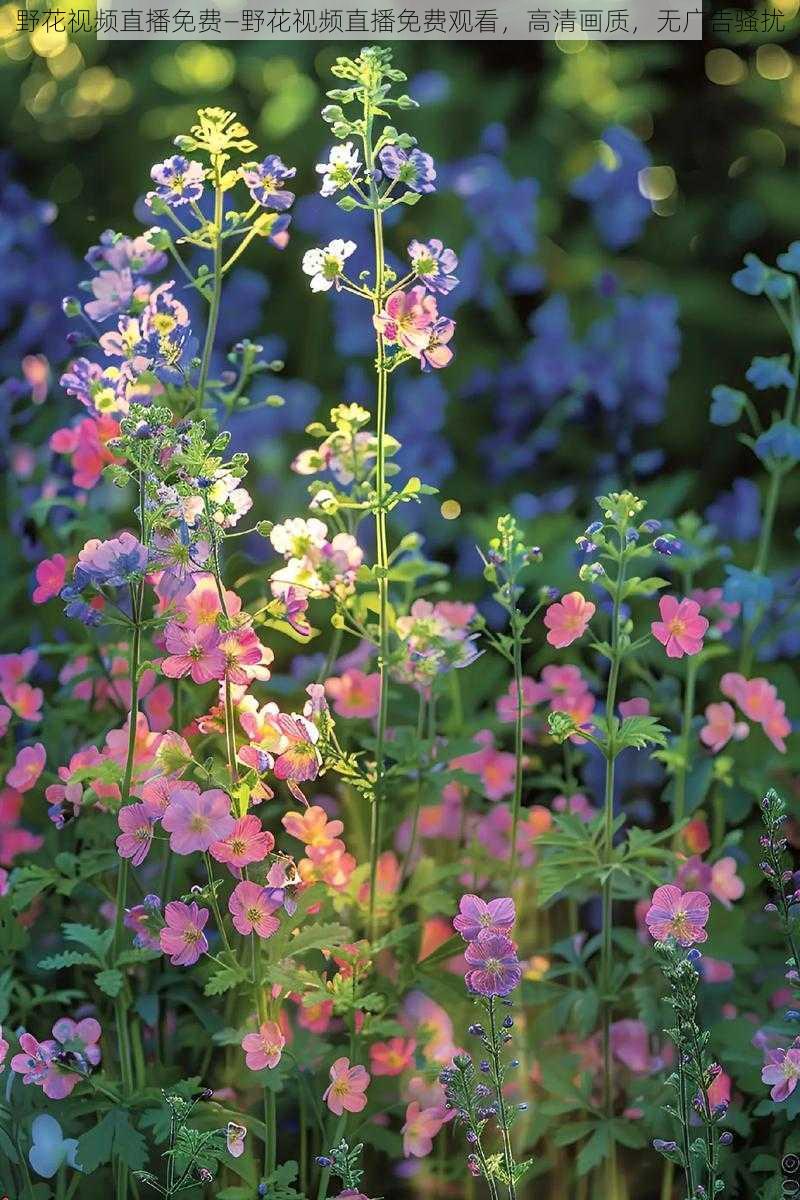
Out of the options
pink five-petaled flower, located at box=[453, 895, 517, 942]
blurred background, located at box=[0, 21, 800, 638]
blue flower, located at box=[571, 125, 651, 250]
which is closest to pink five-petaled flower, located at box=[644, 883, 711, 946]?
pink five-petaled flower, located at box=[453, 895, 517, 942]

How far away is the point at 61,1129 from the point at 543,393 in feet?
5.87

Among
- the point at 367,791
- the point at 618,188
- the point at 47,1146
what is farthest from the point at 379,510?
the point at 618,188

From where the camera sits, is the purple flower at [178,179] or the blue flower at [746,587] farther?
the blue flower at [746,587]

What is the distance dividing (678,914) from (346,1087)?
44 cm

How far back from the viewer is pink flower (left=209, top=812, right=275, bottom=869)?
1.67 metres

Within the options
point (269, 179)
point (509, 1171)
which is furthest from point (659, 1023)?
point (269, 179)

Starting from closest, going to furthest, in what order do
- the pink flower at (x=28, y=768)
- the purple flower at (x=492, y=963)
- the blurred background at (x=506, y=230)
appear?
the purple flower at (x=492, y=963) < the pink flower at (x=28, y=768) < the blurred background at (x=506, y=230)

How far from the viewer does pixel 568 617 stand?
1850mm

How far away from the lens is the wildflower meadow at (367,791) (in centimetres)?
171

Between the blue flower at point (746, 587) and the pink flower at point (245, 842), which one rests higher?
the blue flower at point (746, 587)

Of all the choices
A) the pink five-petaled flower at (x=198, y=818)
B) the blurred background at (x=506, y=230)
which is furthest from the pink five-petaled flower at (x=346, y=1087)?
the blurred background at (x=506, y=230)

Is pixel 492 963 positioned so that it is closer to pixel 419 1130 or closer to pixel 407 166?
pixel 419 1130

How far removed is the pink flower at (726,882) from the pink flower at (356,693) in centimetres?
53

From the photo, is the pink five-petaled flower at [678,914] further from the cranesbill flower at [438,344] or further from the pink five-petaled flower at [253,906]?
the cranesbill flower at [438,344]
